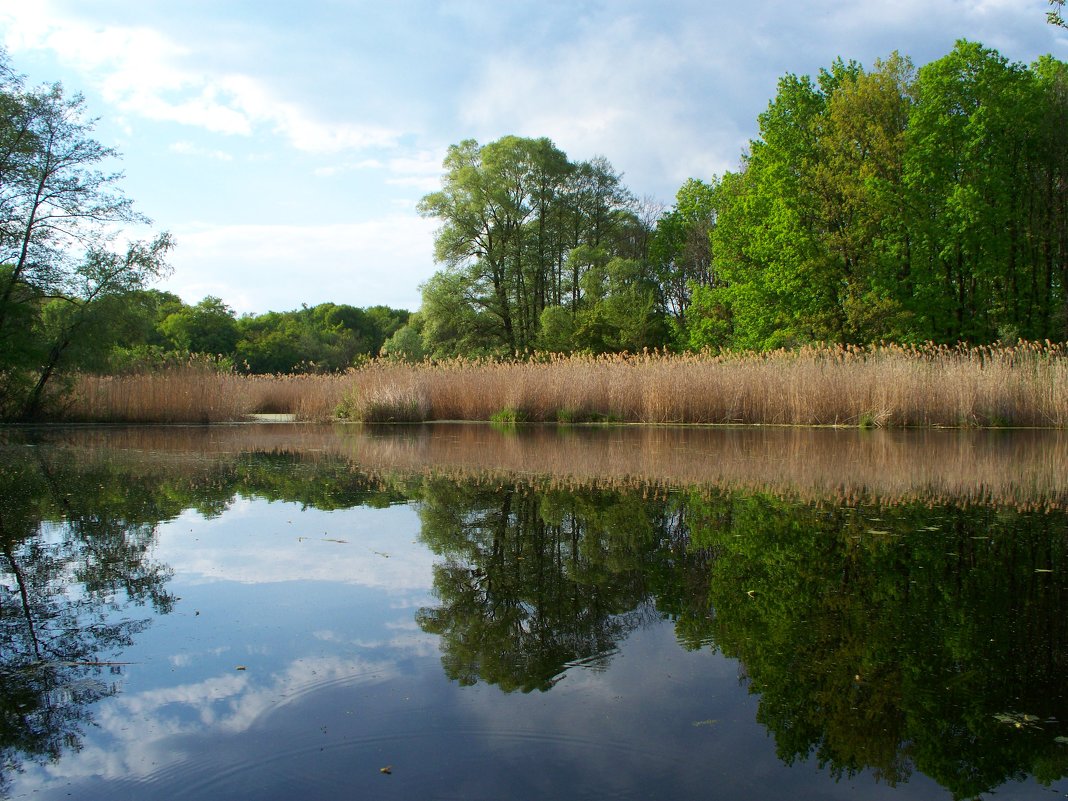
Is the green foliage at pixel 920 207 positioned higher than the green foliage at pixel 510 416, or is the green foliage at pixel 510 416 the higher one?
the green foliage at pixel 920 207

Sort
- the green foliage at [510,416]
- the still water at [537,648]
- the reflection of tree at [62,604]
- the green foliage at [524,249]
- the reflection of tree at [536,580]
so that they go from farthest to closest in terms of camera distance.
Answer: the green foliage at [524,249], the green foliage at [510,416], the reflection of tree at [536,580], the reflection of tree at [62,604], the still water at [537,648]

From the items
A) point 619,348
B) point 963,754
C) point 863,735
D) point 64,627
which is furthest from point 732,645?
point 619,348

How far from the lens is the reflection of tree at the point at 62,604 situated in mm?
1897

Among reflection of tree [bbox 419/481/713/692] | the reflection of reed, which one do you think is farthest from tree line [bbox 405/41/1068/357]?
reflection of tree [bbox 419/481/713/692]

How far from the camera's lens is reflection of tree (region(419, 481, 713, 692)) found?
230cm

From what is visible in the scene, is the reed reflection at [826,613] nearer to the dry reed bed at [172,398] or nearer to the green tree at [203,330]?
the dry reed bed at [172,398]

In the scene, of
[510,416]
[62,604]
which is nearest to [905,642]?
[62,604]

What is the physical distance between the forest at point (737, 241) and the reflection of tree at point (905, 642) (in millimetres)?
15054

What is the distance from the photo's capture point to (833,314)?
76.9 feet

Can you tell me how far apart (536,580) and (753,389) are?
13305 millimetres

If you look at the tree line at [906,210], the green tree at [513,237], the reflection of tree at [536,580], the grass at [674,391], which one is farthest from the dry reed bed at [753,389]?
the green tree at [513,237]

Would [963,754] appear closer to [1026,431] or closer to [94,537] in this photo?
[94,537]

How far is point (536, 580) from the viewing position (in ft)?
10.2

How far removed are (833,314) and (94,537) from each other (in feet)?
74.2
